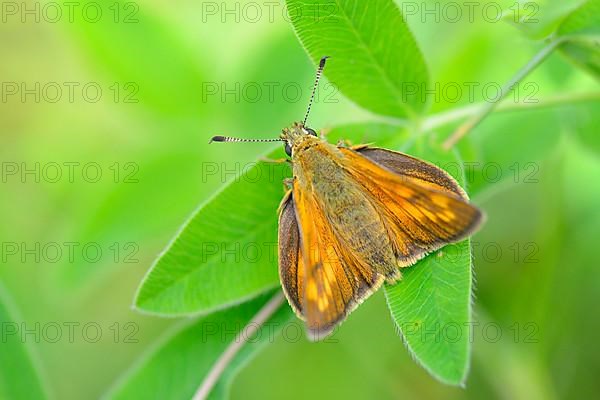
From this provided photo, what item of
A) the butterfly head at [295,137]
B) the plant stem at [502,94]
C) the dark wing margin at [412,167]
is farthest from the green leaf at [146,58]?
the plant stem at [502,94]

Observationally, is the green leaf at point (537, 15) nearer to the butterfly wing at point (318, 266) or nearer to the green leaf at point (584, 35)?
the green leaf at point (584, 35)

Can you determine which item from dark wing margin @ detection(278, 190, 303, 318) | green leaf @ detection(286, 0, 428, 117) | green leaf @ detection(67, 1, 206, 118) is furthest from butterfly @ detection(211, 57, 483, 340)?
green leaf @ detection(67, 1, 206, 118)

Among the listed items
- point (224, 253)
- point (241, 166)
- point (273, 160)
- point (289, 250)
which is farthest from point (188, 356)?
point (241, 166)

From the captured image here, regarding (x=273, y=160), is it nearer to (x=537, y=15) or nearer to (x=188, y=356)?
(x=188, y=356)

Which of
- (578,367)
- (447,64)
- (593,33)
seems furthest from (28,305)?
(593,33)

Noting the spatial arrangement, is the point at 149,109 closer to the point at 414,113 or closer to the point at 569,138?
the point at 414,113

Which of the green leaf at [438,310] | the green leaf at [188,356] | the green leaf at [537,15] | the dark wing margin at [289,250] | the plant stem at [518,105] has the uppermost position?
the green leaf at [537,15]
